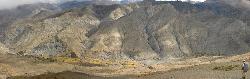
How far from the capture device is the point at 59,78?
257ft

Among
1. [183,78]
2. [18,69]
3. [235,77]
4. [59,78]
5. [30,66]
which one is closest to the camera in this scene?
[235,77]

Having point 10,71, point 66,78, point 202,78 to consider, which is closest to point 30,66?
point 10,71

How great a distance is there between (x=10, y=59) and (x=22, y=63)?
126 inches

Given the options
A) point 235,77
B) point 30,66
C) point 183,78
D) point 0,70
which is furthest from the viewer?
point 30,66

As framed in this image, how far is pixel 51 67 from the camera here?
13800 centimetres

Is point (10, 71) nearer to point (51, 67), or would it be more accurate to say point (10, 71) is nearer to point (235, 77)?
point (51, 67)

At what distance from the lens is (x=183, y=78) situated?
64.0 meters

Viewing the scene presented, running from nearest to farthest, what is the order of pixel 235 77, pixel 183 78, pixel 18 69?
1. pixel 235 77
2. pixel 183 78
3. pixel 18 69

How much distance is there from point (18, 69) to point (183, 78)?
6768 cm

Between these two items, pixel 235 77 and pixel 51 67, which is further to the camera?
pixel 51 67

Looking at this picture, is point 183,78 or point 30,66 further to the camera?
point 30,66

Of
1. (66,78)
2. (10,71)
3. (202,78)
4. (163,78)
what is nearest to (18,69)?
(10,71)

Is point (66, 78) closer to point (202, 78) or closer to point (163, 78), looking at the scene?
point (163, 78)

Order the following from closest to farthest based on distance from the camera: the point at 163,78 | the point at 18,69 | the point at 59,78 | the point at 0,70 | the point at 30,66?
the point at 163,78, the point at 59,78, the point at 0,70, the point at 18,69, the point at 30,66
